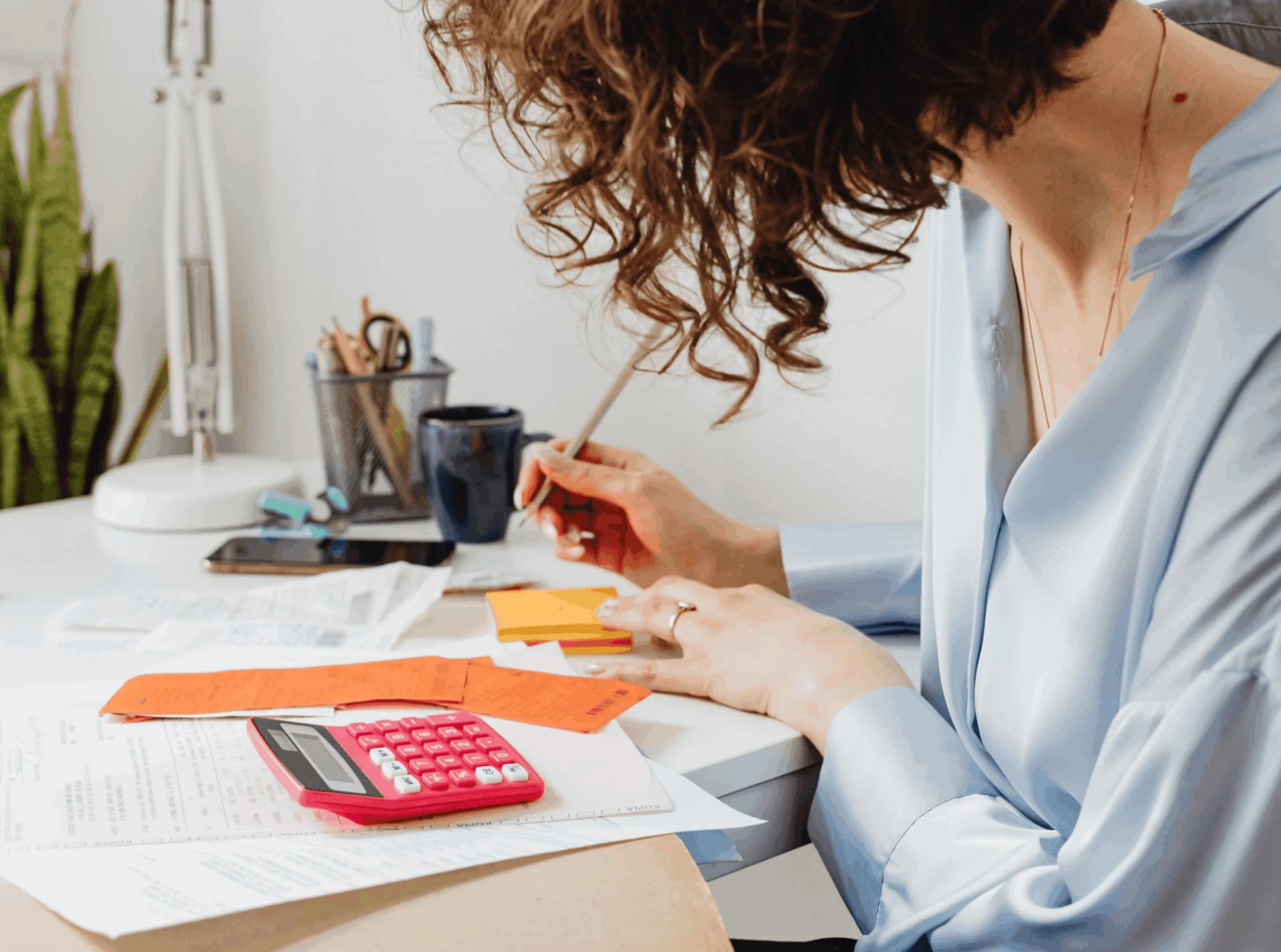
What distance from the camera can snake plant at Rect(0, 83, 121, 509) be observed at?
4.58 feet

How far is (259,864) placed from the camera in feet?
1.54

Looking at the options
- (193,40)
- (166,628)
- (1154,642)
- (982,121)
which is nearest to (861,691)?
(1154,642)

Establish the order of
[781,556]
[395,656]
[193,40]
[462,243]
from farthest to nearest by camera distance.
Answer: [462,243] → [193,40] → [781,556] → [395,656]

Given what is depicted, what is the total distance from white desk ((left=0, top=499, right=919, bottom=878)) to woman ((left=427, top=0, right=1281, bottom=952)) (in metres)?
0.03

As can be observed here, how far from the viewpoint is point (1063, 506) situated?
56cm

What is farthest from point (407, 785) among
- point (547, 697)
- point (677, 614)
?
point (677, 614)

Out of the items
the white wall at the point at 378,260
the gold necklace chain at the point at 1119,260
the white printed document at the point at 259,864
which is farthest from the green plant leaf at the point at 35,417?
the gold necklace chain at the point at 1119,260

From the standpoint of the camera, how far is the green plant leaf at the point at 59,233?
1407 millimetres

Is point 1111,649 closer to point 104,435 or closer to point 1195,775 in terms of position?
point 1195,775

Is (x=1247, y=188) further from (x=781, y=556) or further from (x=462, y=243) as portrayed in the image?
(x=462, y=243)

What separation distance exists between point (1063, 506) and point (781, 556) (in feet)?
1.24

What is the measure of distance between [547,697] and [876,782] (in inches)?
7.6

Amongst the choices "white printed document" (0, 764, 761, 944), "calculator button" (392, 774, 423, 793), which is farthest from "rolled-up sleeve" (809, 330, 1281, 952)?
"calculator button" (392, 774, 423, 793)

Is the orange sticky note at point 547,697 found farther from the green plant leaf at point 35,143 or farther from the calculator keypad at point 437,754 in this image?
the green plant leaf at point 35,143
